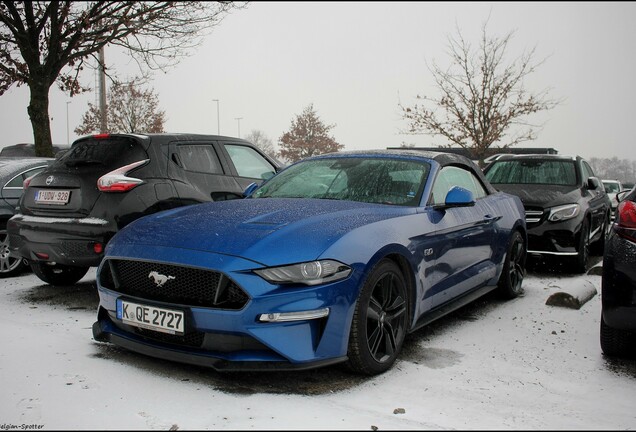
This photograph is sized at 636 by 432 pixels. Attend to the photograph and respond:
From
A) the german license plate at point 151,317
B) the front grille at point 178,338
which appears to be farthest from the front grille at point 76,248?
the front grille at point 178,338

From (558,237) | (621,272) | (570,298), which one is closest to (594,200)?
(558,237)

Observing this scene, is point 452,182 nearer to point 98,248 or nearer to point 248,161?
point 248,161

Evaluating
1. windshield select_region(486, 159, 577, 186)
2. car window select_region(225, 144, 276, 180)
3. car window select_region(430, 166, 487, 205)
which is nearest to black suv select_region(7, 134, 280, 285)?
car window select_region(225, 144, 276, 180)

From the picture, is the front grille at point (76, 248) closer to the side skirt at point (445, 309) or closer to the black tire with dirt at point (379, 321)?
the black tire with dirt at point (379, 321)

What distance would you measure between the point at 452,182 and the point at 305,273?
232 centimetres

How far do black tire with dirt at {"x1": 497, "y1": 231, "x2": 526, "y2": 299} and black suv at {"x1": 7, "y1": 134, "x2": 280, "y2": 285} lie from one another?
259cm

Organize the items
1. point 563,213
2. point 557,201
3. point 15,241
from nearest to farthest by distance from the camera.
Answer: point 15,241
point 563,213
point 557,201

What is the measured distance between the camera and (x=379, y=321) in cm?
378

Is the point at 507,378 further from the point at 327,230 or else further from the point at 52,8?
the point at 52,8

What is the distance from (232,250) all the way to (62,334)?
6.52 ft

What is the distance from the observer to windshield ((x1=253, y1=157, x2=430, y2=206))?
15.0ft

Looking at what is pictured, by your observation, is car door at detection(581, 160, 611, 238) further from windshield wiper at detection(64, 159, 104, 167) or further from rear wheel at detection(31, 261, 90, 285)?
rear wheel at detection(31, 261, 90, 285)

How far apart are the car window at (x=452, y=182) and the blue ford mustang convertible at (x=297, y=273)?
1.0 inches

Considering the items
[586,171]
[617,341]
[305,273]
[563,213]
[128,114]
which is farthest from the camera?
[128,114]
